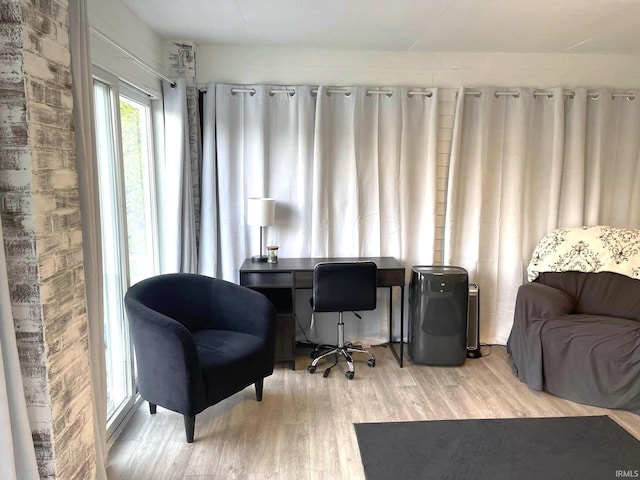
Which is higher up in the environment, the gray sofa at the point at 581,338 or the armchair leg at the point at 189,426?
the gray sofa at the point at 581,338

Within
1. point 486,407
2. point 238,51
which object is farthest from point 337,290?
point 238,51

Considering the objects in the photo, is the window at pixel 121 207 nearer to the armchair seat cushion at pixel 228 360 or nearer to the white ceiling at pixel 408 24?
the armchair seat cushion at pixel 228 360

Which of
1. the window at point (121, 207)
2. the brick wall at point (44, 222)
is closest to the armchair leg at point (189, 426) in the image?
the window at point (121, 207)

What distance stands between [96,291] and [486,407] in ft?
7.92

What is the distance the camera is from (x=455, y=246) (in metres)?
3.95

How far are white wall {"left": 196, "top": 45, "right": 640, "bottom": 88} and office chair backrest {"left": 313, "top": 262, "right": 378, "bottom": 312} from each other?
5.17 feet

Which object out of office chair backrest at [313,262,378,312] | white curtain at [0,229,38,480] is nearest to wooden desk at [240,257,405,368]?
office chair backrest at [313,262,378,312]

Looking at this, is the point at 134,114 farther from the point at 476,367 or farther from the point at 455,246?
the point at 476,367

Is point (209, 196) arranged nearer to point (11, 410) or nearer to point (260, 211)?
point (260, 211)

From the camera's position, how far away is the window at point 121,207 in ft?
8.47

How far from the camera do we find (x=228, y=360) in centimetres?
261

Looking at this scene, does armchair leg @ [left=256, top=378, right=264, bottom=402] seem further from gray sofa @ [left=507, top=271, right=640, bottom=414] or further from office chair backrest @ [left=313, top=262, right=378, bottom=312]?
gray sofa @ [left=507, top=271, right=640, bottom=414]

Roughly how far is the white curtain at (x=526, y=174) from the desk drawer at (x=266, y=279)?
141cm

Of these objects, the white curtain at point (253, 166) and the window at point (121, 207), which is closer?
the window at point (121, 207)
